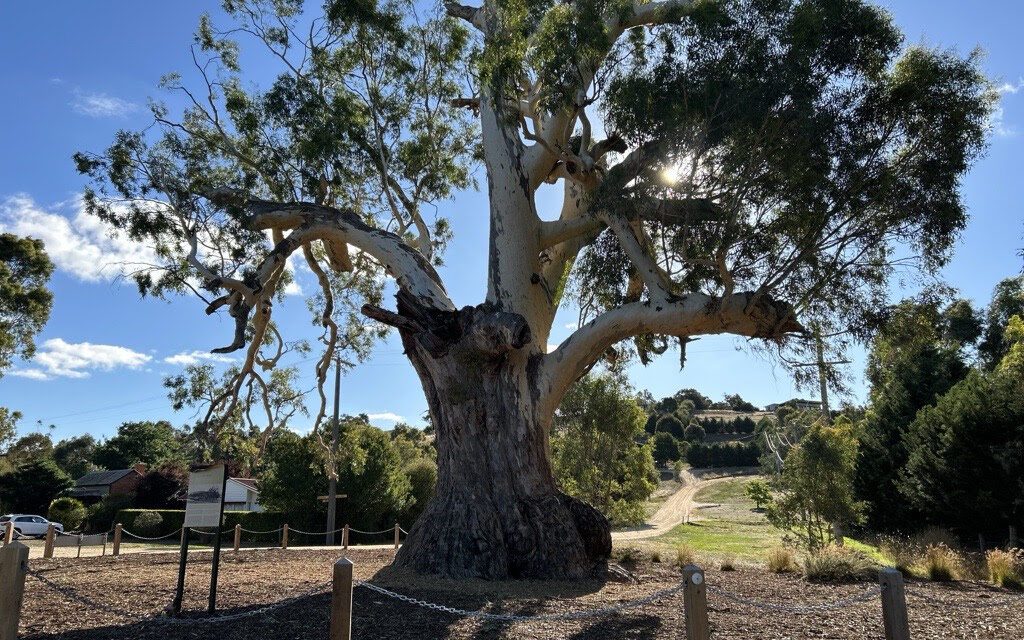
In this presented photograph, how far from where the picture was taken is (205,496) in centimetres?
729

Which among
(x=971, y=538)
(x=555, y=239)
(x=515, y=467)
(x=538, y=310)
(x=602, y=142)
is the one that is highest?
(x=602, y=142)

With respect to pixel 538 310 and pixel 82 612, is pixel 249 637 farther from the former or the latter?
pixel 538 310

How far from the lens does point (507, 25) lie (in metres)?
12.7

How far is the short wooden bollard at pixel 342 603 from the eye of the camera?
4449mm

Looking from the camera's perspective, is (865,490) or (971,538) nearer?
(971,538)

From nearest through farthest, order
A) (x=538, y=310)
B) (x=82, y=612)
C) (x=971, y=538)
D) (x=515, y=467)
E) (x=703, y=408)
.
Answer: (x=82, y=612), (x=515, y=467), (x=538, y=310), (x=971, y=538), (x=703, y=408)

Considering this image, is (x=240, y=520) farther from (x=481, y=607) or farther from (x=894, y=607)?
(x=894, y=607)

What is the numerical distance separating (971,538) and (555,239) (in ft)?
52.4

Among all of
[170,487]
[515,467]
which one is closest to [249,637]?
[515,467]

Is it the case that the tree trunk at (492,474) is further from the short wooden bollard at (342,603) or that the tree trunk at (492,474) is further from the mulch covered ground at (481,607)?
the short wooden bollard at (342,603)

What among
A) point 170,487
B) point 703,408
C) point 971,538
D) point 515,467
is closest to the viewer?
point 515,467

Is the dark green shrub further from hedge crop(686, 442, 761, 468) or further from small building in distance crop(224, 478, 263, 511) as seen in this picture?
hedge crop(686, 442, 761, 468)

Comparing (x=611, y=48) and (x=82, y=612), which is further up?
(x=611, y=48)

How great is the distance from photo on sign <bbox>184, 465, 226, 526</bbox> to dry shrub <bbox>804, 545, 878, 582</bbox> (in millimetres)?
8637
